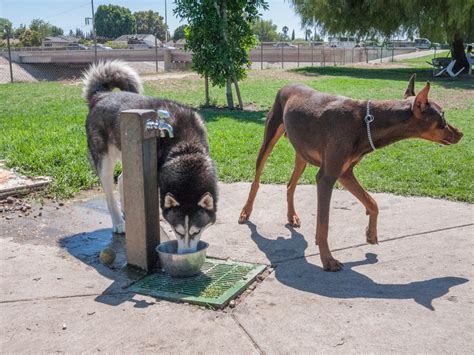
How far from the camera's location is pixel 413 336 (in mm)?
3197

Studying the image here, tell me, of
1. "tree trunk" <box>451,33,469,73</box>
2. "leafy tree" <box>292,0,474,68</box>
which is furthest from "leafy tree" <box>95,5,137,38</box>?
"tree trunk" <box>451,33,469,73</box>

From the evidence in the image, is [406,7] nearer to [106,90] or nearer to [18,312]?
[106,90]

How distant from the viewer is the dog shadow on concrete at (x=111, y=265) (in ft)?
12.4

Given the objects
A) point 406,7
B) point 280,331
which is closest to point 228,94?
point 280,331

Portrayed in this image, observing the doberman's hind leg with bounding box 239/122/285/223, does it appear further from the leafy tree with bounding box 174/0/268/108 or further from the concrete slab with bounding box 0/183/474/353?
the leafy tree with bounding box 174/0/268/108

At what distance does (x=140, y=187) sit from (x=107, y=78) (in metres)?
2.12

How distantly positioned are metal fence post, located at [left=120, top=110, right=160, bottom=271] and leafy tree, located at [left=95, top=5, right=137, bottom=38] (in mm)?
137037

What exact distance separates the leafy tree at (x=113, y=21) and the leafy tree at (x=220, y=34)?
12680 cm

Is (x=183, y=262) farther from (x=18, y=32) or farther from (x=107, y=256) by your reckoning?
(x=18, y=32)

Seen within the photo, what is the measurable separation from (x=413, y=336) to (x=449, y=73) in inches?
1048

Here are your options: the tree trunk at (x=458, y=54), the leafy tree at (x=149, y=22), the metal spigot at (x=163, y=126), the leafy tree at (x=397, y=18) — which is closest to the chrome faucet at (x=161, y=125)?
the metal spigot at (x=163, y=126)

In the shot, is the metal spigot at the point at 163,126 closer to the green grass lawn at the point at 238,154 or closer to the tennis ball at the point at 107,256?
the tennis ball at the point at 107,256

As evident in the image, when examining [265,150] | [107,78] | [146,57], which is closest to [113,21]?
[146,57]

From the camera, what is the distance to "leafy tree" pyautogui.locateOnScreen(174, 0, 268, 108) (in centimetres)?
1371
